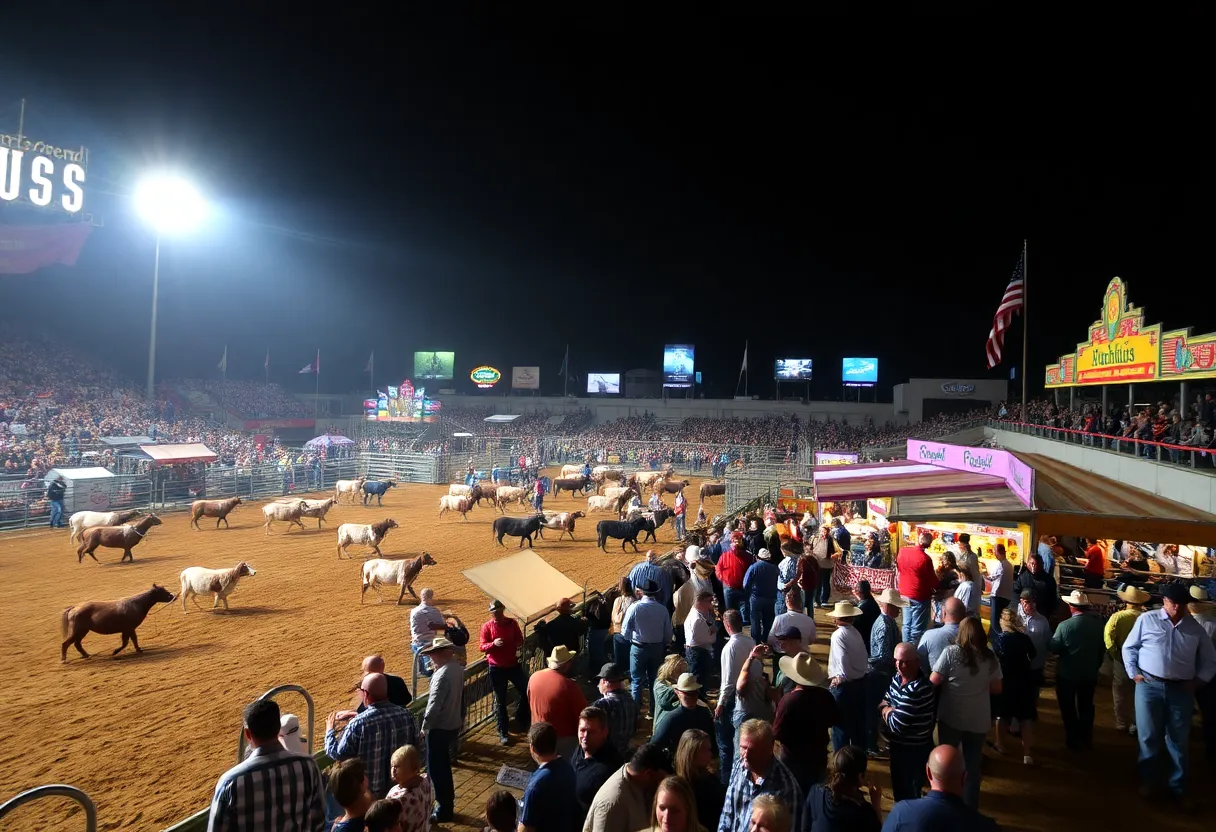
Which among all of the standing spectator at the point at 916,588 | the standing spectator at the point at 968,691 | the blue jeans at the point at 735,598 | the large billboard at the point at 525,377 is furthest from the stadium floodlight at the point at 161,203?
the standing spectator at the point at 968,691

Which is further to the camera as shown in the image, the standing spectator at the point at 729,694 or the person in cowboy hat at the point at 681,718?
the standing spectator at the point at 729,694

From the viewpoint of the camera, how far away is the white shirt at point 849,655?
6.26 meters

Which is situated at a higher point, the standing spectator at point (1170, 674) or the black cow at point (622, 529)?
the standing spectator at point (1170, 674)

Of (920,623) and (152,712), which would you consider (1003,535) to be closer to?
(920,623)

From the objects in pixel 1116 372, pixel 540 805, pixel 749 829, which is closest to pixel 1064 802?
pixel 749 829

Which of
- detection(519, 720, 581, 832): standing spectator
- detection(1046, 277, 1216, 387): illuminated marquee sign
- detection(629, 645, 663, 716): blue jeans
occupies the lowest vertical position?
detection(629, 645, 663, 716): blue jeans

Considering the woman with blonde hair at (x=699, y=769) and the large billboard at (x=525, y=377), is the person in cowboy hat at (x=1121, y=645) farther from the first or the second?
the large billboard at (x=525, y=377)

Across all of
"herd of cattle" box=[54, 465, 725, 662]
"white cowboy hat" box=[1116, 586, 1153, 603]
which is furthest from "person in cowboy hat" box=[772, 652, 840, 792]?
"herd of cattle" box=[54, 465, 725, 662]

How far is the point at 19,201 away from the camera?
128ft

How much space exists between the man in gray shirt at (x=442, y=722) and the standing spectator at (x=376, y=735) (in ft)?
2.56

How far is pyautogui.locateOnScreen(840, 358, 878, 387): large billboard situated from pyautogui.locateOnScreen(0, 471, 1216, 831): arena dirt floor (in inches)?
1683

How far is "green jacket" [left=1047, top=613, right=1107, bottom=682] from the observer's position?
7.08 m

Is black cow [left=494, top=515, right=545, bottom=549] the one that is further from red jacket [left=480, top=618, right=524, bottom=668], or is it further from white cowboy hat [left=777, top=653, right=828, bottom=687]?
white cowboy hat [left=777, top=653, right=828, bottom=687]

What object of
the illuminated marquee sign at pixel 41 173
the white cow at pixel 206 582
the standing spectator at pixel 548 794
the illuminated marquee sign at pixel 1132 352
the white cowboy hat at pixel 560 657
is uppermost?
the illuminated marquee sign at pixel 41 173
